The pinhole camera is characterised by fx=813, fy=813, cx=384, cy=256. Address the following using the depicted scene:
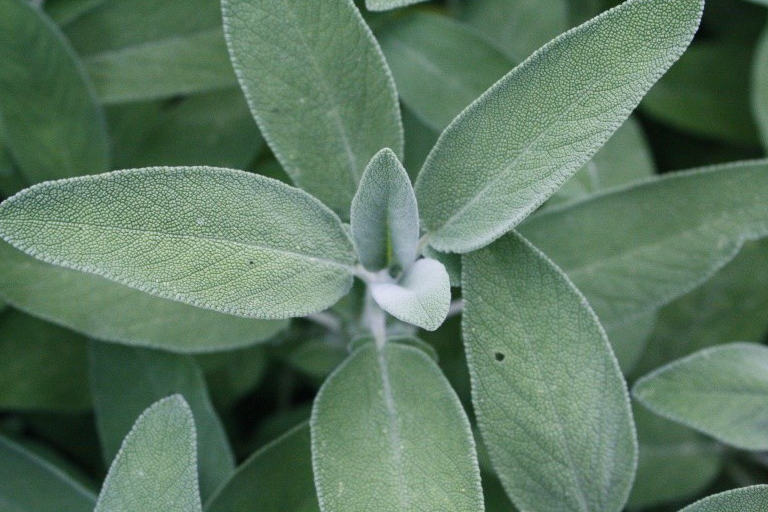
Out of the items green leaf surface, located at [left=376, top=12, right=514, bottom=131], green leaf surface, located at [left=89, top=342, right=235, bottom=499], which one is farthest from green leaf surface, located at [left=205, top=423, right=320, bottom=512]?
green leaf surface, located at [left=376, top=12, right=514, bottom=131]

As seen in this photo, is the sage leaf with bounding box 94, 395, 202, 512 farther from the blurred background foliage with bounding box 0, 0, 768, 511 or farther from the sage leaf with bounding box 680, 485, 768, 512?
the sage leaf with bounding box 680, 485, 768, 512

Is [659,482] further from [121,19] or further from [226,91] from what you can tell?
[121,19]

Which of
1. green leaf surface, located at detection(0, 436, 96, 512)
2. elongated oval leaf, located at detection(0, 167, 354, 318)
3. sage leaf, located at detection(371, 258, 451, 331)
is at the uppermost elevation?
elongated oval leaf, located at detection(0, 167, 354, 318)

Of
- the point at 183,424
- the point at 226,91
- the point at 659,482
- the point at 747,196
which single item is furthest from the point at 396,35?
the point at 659,482

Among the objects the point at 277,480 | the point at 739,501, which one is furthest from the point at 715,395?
the point at 277,480

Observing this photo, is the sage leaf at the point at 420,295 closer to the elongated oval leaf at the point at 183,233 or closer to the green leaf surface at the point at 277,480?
the elongated oval leaf at the point at 183,233

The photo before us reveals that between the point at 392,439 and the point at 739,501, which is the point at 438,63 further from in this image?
the point at 739,501

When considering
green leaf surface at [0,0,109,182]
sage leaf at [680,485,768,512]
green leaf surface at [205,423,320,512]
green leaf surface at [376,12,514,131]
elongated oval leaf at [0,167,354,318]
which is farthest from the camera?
green leaf surface at [376,12,514,131]
